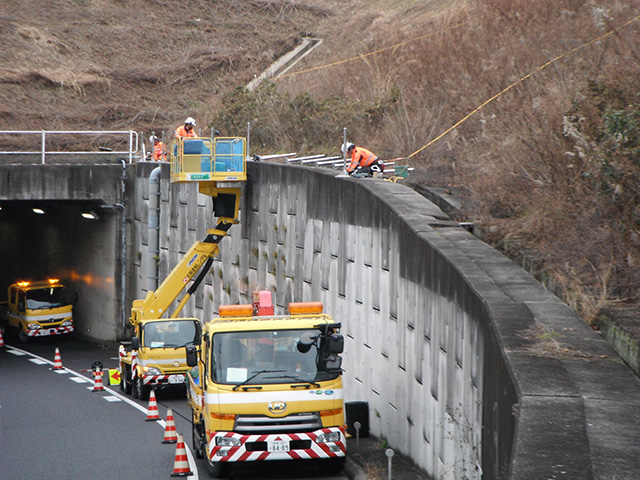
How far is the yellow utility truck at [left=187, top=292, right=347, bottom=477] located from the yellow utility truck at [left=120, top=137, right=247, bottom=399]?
327 inches

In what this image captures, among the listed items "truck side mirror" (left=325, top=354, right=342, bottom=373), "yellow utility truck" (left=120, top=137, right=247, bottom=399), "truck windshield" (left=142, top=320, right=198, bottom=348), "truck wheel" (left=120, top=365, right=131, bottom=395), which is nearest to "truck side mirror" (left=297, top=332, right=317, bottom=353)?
"truck side mirror" (left=325, top=354, right=342, bottom=373)

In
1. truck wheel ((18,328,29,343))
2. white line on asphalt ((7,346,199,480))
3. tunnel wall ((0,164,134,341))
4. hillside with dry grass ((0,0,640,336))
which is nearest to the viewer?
hillside with dry grass ((0,0,640,336))

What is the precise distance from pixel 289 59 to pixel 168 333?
3210 cm

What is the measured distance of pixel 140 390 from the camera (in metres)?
23.4

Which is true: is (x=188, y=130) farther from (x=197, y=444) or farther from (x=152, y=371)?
(x=197, y=444)

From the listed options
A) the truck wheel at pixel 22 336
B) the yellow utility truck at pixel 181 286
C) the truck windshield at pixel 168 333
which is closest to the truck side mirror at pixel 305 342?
the yellow utility truck at pixel 181 286

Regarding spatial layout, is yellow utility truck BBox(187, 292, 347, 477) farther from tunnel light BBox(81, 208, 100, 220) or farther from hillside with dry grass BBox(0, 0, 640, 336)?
tunnel light BBox(81, 208, 100, 220)

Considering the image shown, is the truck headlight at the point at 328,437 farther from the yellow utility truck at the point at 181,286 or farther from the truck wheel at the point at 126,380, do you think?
the truck wheel at the point at 126,380

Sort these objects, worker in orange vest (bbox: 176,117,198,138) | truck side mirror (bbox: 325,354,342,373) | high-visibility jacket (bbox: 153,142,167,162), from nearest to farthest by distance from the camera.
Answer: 1. truck side mirror (bbox: 325,354,342,373)
2. worker in orange vest (bbox: 176,117,198,138)
3. high-visibility jacket (bbox: 153,142,167,162)

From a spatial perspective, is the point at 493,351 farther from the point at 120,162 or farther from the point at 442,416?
the point at 120,162

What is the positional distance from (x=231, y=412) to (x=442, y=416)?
333 centimetres

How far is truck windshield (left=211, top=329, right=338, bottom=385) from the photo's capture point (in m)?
14.2

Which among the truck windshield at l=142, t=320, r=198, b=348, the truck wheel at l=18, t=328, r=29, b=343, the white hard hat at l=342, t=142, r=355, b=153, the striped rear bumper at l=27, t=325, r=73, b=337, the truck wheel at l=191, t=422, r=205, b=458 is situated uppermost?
the white hard hat at l=342, t=142, r=355, b=153

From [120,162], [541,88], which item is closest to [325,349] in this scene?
[541,88]
